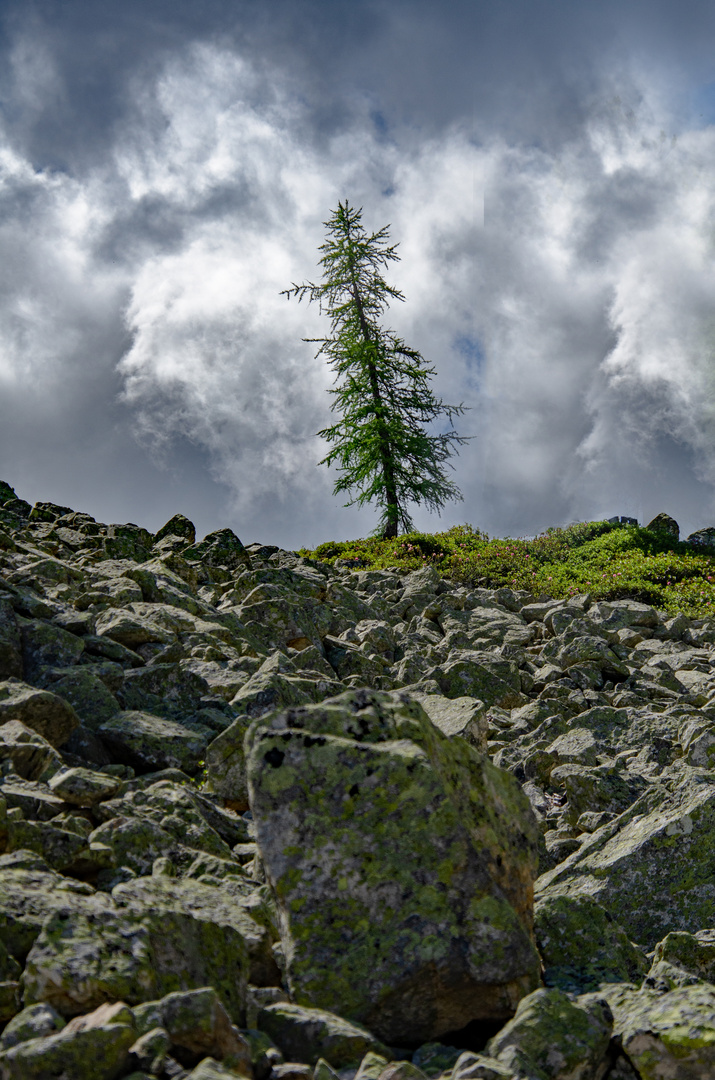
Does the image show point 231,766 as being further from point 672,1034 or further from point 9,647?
point 672,1034

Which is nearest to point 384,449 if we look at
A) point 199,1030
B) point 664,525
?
Result: point 664,525

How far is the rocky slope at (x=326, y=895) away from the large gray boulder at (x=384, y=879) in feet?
0.03

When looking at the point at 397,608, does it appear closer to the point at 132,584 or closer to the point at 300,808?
the point at 132,584

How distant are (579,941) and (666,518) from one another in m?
30.1

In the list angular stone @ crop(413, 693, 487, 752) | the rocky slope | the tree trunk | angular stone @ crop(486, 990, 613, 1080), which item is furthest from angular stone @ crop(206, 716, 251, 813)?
the tree trunk

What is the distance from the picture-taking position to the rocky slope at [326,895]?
3.14 m

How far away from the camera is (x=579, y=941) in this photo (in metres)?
4.46

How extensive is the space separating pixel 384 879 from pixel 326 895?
0.91 ft

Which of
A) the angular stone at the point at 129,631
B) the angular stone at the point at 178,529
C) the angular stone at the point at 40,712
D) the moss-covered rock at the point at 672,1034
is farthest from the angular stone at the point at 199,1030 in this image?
the angular stone at the point at 178,529

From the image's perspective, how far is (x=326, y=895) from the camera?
3814mm

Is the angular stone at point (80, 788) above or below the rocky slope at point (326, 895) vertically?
above

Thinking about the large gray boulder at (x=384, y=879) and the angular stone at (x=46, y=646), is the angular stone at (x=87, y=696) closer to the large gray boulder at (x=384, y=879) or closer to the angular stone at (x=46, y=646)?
the angular stone at (x=46, y=646)

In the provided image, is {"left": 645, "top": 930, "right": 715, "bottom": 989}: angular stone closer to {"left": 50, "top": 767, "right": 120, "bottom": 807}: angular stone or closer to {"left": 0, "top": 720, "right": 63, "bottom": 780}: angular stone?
{"left": 50, "top": 767, "right": 120, "bottom": 807}: angular stone

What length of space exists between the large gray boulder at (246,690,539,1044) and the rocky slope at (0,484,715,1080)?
0.03 ft
